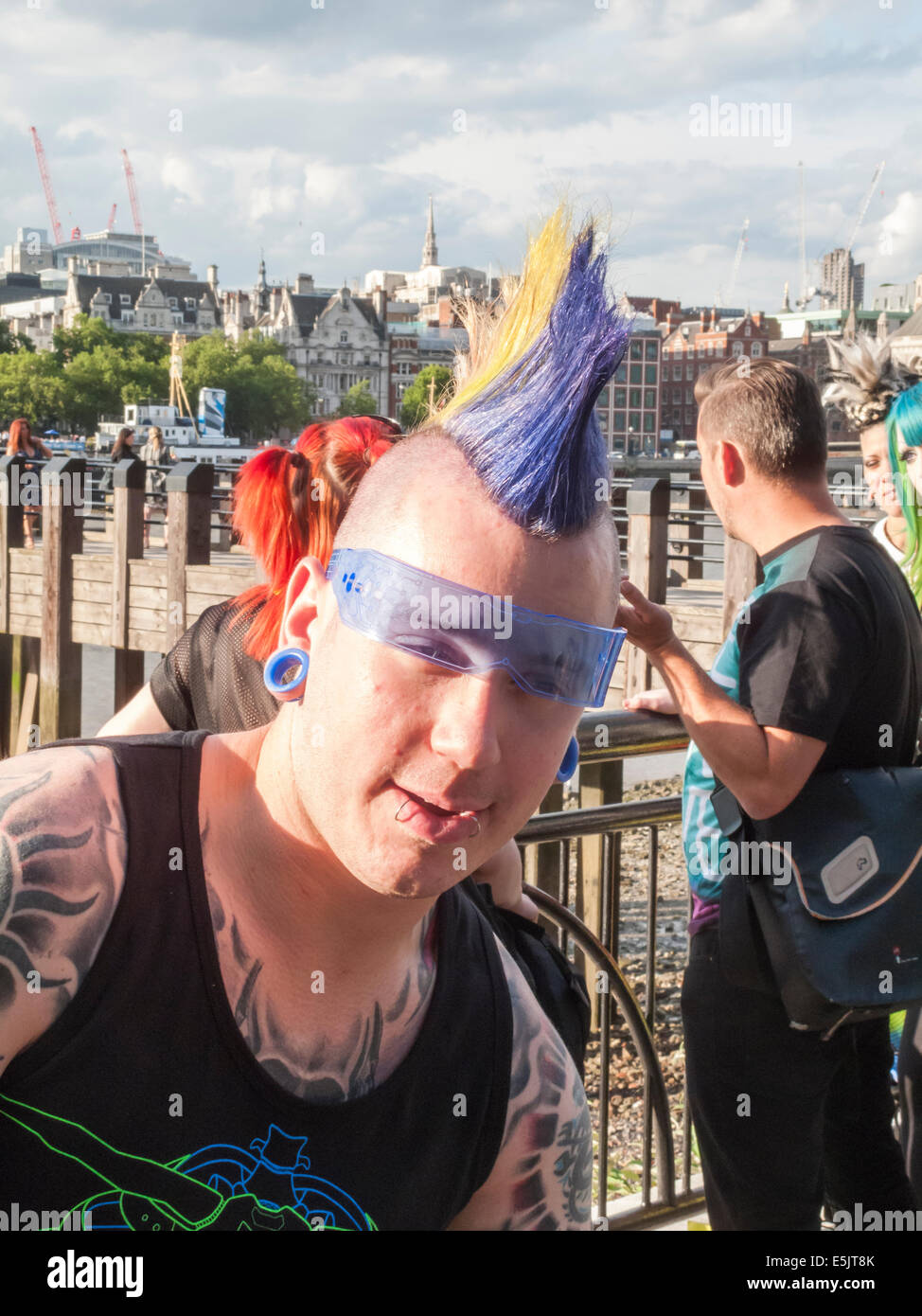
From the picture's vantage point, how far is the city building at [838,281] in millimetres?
174000

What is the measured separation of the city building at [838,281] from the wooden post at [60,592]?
167 meters

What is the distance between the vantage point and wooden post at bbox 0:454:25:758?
56.9 ft

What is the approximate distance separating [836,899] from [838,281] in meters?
190

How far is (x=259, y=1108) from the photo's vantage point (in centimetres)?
136

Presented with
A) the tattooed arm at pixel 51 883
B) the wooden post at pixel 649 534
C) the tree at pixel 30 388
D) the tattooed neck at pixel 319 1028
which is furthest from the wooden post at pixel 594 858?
the tree at pixel 30 388

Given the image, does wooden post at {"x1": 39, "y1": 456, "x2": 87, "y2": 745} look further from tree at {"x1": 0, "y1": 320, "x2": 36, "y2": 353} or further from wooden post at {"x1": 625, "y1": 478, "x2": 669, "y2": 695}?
tree at {"x1": 0, "y1": 320, "x2": 36, "y2": 353}

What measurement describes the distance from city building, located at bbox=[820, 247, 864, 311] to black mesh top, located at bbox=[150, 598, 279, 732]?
178 metres

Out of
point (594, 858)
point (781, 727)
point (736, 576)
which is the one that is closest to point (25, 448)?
point (736, 576)

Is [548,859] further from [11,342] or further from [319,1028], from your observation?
[11,342]

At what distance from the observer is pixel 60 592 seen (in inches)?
Answer: 642

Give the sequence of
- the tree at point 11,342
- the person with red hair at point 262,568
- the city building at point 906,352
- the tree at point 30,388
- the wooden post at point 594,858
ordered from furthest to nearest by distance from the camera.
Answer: the tree at point 11,342 → the tree at point 30,388 → the wooden post at point 594,858 → the city building at point 906,352 → the person with red hair at point 262,568

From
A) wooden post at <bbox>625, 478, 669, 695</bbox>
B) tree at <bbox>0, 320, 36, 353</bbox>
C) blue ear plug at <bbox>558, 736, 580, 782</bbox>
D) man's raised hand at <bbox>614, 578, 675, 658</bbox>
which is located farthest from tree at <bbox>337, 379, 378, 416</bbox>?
blue ear plug at <bbox>558, 736, 580, 782</bbox>

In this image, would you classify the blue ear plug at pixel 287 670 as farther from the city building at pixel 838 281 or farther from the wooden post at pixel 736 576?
the city building at pixel 838 281
